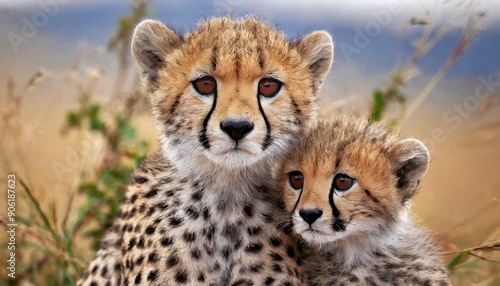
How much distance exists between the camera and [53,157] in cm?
430

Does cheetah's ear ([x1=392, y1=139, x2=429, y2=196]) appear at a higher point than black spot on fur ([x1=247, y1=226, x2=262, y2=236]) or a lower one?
higher

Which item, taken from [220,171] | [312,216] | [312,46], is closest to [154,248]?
[220,171]

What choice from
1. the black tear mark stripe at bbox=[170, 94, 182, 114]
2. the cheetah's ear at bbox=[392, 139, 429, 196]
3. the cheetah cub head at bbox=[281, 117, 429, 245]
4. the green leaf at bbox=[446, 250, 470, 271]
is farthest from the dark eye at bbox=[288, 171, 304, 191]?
the green leaf at bbox=[446, 250, 470, 271]

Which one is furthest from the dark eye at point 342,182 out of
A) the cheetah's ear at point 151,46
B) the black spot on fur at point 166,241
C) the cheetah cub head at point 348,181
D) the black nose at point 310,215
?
the cheetah's ear at point 151,46

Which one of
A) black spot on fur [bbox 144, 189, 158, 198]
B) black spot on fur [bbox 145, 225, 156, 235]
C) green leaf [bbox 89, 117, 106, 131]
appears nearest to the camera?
black spot on fur [bbox 145, 225, 156, 235]

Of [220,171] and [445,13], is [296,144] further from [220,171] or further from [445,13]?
[445,13]

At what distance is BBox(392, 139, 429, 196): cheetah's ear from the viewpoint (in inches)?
Result: 109

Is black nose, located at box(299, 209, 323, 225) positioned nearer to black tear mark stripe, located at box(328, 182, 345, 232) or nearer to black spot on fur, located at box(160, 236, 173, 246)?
black tear mark stripe, located at box(328, 182, 345, 232)

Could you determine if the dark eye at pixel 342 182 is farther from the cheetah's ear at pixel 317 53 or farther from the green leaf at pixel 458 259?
the green leaf at pixel 458 259

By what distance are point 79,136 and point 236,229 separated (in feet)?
5.95

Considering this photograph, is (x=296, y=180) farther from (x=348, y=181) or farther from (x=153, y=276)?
(x=153, y=276)

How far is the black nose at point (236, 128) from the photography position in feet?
8.23

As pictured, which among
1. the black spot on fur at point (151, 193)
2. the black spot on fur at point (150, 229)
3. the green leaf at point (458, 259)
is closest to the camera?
the black spot on fur at point (150, 229)

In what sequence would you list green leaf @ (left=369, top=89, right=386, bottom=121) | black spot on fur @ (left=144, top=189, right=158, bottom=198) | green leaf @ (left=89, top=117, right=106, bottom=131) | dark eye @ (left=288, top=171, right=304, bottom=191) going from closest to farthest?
dark eye @ (left=288, top=171, right=304, bottom=191) → black spot on fur @ (left=144, top=189, right=158, bottom=198) → green leaf @ (left=369, top=89, right=386, bottom=121) → green leaf @ (left=89, top=117, right=106, bottom=131)
